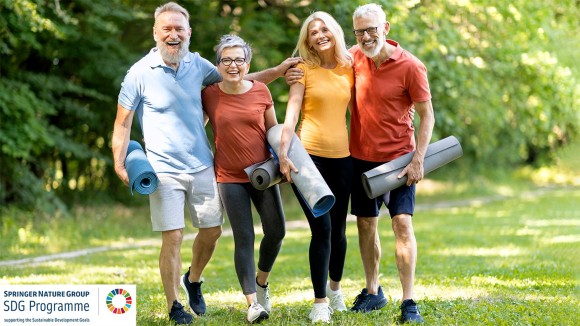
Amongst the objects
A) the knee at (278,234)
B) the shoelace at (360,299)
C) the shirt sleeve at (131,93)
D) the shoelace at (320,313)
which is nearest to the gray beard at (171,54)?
the shirt sleeve at (131,93)

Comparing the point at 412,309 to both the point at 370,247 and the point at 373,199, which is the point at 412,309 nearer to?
the point at 370,247

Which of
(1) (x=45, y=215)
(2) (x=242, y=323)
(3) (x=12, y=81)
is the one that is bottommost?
(2) (x=242, y=323)

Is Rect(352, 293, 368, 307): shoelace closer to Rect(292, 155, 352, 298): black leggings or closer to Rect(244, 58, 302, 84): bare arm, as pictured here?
Rect(292, 155, 352, 298): black leggings

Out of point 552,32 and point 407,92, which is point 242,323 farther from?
point 552,32

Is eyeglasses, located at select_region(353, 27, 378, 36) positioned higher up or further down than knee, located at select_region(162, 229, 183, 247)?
higher up

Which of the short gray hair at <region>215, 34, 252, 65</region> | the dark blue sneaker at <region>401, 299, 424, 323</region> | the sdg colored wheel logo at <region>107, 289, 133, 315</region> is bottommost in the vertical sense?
the dark blue sneaker at <region>401, 299, 424, 323</region>

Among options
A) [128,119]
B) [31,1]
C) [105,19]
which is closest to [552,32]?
[105,19]

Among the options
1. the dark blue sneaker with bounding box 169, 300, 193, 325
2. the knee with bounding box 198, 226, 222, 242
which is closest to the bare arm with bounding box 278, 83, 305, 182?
the knee with bounding box 198, 226, 222, 242

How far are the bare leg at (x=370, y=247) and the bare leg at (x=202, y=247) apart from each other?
39.9 inches

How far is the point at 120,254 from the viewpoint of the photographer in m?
11.5

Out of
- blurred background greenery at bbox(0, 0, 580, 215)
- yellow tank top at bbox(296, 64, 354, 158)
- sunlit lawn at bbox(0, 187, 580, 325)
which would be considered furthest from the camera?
blurred background greenery at bbox(0, 0, 580, 215)

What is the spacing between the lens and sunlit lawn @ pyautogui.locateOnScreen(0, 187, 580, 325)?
636cm

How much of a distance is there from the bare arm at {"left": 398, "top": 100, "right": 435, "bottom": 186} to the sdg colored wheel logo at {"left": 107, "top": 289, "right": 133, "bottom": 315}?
1.91 metres

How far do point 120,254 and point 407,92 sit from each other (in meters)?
6.39
